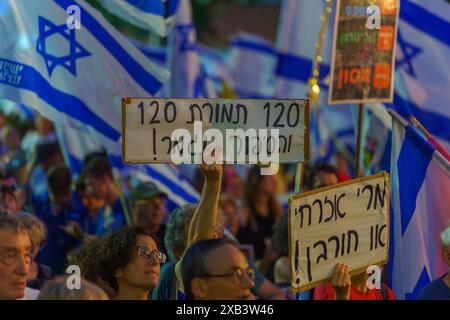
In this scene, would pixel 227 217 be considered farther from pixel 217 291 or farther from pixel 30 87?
pixel 217 291

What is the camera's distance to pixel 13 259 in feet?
21.2

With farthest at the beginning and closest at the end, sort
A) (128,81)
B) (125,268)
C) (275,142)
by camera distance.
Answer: (128,81) < (275,142) < (125,268)

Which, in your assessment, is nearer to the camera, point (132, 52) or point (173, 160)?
point (173, 160)

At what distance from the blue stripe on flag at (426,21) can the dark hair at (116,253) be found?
4.96 metres

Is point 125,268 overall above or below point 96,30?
below

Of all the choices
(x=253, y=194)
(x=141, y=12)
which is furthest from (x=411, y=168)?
(x=253, y=194)

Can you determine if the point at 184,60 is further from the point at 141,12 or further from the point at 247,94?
the point at 247,94

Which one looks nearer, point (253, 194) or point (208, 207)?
point (208, 207)

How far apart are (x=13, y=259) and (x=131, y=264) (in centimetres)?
55

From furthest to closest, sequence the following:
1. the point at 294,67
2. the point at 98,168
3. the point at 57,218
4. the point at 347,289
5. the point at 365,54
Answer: the point at 294,67, the point at 98,168, the point at 57,218, the point at 365,54, the point at 347,289

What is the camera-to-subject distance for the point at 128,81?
32.0 feet

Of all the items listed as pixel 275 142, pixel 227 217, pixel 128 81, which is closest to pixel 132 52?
pixel 128 81

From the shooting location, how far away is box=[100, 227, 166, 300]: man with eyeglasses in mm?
6551
